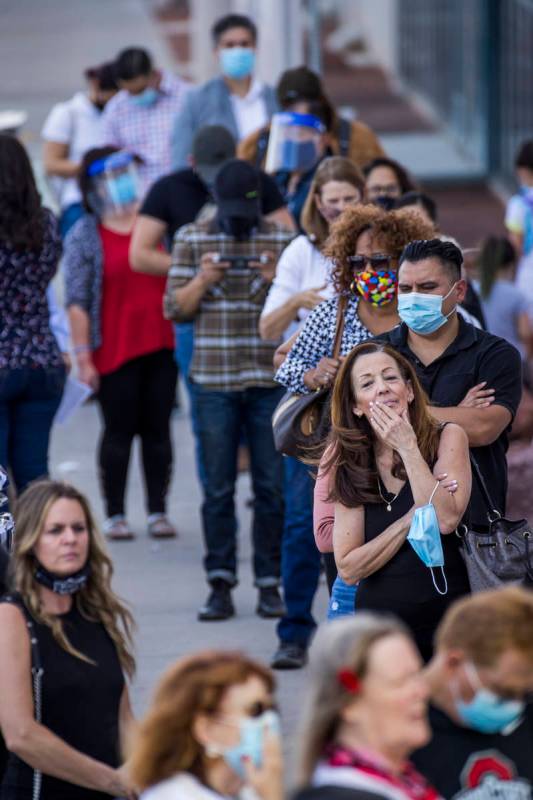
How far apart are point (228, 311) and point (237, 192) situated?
494 millimetres

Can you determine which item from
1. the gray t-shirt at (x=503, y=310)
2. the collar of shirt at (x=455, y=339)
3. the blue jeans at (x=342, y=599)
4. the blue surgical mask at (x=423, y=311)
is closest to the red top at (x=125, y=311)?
the gray t-shirt at (x=503, y=310)

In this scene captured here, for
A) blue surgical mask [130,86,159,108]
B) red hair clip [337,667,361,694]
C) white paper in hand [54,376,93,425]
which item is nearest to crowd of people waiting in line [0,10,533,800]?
red hair clip [337,667,361,694]

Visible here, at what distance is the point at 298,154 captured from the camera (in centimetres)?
834

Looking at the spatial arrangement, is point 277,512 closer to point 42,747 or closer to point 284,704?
point 284,704

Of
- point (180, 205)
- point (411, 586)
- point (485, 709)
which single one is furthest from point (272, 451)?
point (485, 709)

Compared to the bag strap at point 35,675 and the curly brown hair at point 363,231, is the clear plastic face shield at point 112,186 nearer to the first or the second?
the curly brown hair at point 363,231

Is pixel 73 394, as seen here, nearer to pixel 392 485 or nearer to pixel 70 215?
pixel 392 485

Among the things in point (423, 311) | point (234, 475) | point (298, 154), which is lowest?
point (234, 475)

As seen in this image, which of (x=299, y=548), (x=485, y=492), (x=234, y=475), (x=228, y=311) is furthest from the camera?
(x=234, y=475)

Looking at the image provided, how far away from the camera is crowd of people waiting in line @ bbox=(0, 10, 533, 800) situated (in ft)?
11.2

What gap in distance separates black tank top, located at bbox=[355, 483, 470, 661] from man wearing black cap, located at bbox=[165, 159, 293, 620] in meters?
2.44

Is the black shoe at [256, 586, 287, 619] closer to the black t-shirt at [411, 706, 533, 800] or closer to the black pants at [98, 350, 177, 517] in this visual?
the black pants at [98, 350, 177, 517]

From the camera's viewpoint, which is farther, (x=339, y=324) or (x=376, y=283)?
(x=339, y=324)

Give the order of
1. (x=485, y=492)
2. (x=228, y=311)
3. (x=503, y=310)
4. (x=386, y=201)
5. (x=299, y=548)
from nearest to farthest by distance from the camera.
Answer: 1. (x=485, y=492)
2. (x=299, y=548)
3. (x=228, y=311)
4. (x=386, y=201)
5. (x=503, y=310)
